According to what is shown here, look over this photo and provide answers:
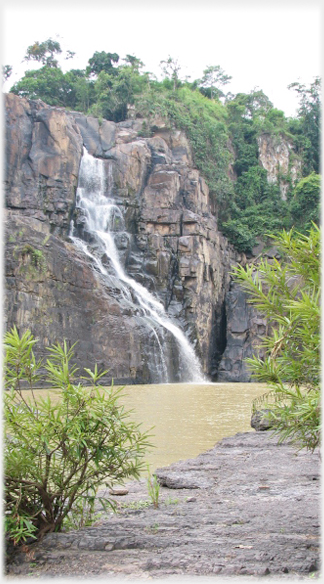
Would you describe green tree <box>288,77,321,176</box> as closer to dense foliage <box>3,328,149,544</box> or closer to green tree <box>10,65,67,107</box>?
green tree <box>10,65,67,107</box>

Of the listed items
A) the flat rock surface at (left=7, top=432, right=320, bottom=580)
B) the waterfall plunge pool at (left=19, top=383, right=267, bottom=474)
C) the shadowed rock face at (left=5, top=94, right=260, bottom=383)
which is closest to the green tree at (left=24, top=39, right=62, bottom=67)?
the shadowed rock face at (left=5, top=94, right=260, bottom=383)

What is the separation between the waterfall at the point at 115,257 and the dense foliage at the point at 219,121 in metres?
7.85

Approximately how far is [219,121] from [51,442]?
46.9 m

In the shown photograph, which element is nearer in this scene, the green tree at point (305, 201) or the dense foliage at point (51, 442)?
the dense foliage at point (51, 442)

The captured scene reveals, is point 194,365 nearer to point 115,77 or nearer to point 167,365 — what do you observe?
point 167,365

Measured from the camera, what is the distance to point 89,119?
35.9m

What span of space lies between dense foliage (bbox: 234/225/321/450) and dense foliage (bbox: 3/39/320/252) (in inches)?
1416

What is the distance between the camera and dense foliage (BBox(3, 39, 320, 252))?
3975cm

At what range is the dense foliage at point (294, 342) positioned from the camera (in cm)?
262

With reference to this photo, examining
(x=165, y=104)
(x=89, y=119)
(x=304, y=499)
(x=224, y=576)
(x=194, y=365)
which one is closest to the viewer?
(x=224, y=576)

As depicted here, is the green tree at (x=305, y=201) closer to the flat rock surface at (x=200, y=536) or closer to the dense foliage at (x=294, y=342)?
the flat rock surface at (x=200, y=536)

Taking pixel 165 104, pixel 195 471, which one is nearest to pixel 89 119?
pixel 165 104

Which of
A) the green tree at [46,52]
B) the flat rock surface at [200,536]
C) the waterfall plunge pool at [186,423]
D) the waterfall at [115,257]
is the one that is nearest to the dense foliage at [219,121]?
the green tree at [46,52]

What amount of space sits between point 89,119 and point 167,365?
64.5ft
